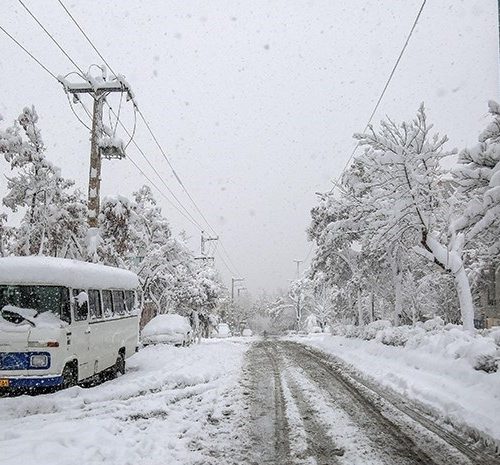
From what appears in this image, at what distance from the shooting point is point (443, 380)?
9945 mm

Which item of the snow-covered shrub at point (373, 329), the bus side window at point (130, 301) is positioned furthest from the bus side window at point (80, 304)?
the snow-covered shrub at point (373, 329)

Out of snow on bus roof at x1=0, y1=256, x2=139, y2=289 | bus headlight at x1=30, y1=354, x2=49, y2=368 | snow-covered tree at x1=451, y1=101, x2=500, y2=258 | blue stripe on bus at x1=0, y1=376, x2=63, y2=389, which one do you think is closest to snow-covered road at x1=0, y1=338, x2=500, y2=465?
blue stripe on bus at x1=0, y1=376, x2=63, y2=389

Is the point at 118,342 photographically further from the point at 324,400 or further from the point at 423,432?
the point at 423,432

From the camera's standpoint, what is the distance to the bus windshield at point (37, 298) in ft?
31.3

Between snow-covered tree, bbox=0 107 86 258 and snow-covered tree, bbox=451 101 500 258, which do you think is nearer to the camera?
snow-covered tree, bbox=451 101 500 258

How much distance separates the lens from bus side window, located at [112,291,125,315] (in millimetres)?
13336

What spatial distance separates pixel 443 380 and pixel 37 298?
855 centimetres

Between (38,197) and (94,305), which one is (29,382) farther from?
(38,197)

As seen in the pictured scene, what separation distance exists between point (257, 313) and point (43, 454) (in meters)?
150

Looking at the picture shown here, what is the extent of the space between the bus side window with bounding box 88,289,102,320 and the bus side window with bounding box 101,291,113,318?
36 centimetres

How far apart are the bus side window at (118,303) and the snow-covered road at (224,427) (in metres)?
2.82

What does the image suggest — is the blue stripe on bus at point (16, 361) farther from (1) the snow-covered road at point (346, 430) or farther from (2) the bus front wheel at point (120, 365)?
(2) the bus front wheel at point (120, 365)

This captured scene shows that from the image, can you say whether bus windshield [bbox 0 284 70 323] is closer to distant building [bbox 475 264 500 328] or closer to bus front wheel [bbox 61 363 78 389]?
bus front wheel [bbox 61 363 78 389]

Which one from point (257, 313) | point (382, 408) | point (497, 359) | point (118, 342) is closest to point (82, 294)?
point (118, 342)
